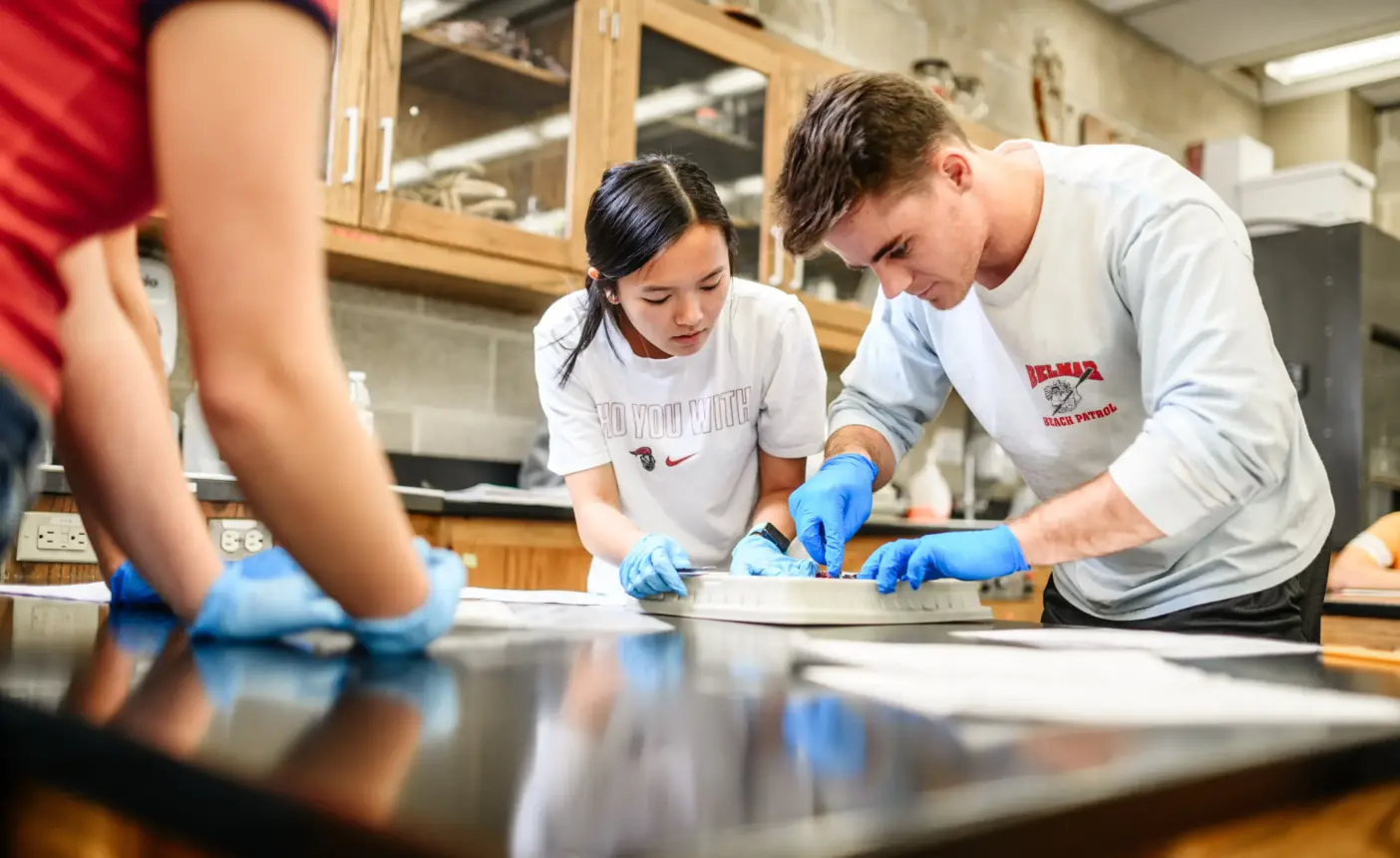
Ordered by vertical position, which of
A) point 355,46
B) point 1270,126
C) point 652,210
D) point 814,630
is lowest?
point 814,630

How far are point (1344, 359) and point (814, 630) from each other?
3.62m

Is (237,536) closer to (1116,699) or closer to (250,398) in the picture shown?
(250,398)

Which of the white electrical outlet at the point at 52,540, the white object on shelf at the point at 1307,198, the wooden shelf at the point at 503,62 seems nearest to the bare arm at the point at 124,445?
the white electrical outlet at the point at 52,540

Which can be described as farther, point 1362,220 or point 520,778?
point 1362,220

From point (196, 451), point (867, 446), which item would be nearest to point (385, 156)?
point (196, 451)

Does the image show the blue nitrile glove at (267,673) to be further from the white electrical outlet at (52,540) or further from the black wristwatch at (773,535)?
the white electrical outlet at (52,540)

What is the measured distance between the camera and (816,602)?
112 cm

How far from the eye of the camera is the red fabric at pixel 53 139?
0.51m

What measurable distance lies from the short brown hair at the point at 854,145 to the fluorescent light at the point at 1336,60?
12.7ft

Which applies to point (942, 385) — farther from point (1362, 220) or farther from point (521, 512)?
point (1362, 220)

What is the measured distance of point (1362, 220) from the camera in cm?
409

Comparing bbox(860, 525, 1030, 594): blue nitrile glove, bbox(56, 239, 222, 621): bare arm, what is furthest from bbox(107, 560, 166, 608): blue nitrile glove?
bbox(860, 525, 1030, 594): blue nitrile glove

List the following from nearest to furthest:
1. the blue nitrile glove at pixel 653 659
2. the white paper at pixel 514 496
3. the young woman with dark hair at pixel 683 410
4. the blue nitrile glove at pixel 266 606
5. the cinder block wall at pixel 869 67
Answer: the blue nitrile glove at pixel 653 659
the blue nitrile glove at pixel 266 606
the young woman with dark hair at pixel 683 410
the white paper at pixel 514 496
the cinder block wall at pixel 869 67

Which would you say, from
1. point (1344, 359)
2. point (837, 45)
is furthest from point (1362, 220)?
point (837, 45)
